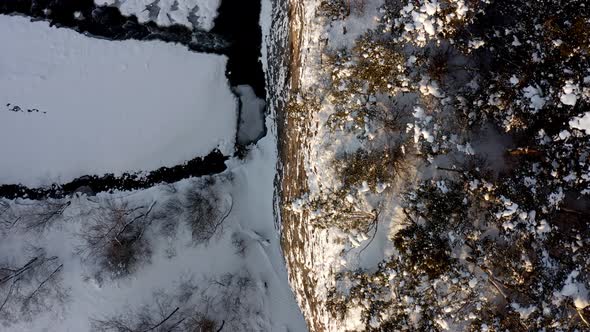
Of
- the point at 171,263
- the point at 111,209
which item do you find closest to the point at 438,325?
the point at 171,263

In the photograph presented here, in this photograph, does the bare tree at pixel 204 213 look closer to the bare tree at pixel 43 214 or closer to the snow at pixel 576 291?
the bare tree at pixel 43 214

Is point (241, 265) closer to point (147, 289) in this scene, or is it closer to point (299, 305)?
point (299, 305)

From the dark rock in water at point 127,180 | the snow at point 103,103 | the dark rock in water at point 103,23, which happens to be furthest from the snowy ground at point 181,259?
the dark rock in water at point 103,23

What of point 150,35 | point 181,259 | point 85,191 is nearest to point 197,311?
point 181,259

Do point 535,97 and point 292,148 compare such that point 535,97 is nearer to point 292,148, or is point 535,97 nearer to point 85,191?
point 292,148

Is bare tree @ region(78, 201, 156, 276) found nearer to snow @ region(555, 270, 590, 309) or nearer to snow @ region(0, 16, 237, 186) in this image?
snow @ region(0, 16, 237, 186)

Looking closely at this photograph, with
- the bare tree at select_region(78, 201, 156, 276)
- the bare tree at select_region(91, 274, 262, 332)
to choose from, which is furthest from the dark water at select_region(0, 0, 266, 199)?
the bare tree at select_region(91, 274, 262, 332)
